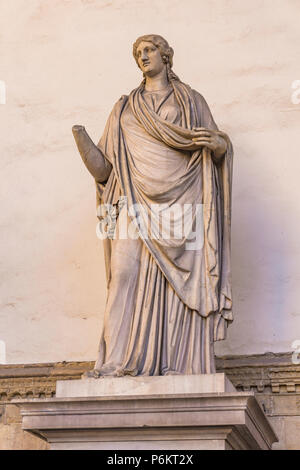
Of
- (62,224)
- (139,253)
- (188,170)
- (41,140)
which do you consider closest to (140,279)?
(139,253)

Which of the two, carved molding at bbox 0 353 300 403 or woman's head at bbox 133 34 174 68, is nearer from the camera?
woman's head at bbox 133 34 174 68

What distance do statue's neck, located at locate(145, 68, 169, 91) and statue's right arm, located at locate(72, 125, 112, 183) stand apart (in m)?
0.54

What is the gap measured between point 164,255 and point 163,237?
0.33 ft

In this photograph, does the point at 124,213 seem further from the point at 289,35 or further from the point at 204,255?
the point at 289,35

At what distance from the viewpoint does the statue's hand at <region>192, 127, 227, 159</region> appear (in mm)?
5553

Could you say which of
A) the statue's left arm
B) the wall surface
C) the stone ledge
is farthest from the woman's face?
the stone ledge

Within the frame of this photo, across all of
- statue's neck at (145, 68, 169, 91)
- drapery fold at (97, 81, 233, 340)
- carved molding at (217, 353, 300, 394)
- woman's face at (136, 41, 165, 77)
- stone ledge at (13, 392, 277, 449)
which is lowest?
stone ledge at (13, 392, 277, 449)

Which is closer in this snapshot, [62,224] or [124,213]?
[124,213]

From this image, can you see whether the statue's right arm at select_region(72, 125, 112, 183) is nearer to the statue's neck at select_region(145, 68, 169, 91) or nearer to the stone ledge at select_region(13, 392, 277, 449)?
the statue's neck at select_region(145, 68, 169, 91)

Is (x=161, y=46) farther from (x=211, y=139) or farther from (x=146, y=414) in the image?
(x=146, y=414)

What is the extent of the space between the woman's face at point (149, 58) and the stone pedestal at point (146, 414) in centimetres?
193

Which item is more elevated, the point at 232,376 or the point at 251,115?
the point at 251,115

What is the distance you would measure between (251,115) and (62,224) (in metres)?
1.58

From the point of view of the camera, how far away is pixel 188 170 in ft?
18.4
